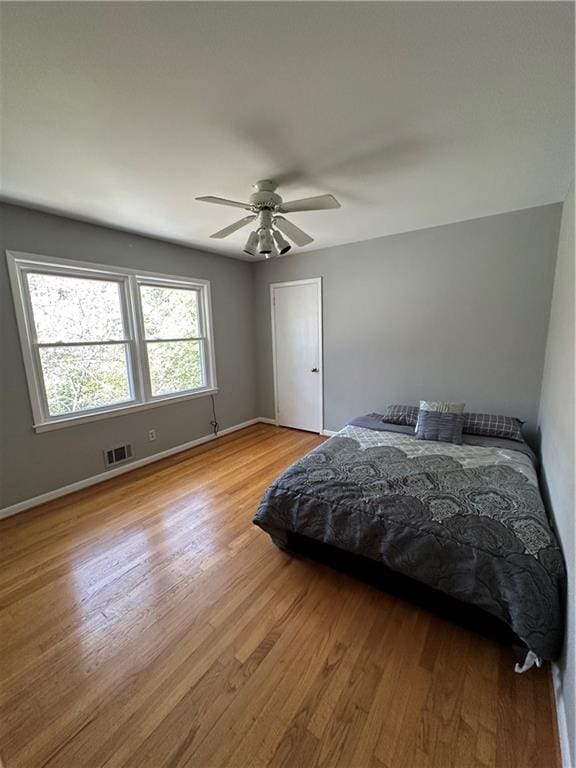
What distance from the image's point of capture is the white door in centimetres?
414

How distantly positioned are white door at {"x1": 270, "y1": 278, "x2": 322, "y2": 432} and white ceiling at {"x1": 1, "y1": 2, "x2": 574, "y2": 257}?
72.5 inches

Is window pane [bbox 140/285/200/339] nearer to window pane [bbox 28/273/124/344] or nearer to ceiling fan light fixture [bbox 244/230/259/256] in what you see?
window pane [bbox 28/273/124/344]

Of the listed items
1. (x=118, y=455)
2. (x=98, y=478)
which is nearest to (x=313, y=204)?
(x=118, y=455)

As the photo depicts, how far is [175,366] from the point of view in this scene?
3795 millimetres

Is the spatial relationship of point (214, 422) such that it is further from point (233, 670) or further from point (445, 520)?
point (445, 520)

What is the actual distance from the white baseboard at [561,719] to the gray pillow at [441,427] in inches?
59.9

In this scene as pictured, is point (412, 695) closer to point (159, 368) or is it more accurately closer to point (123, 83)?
point (123, 83)

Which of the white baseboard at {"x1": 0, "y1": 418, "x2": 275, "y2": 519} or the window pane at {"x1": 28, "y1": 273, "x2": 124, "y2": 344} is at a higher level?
the window pane at {"x1": 28, "y1": 273, "x2": 124, "y2": 344}

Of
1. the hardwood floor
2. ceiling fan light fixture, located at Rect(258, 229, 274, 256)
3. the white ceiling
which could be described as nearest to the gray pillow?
the hardwood floor

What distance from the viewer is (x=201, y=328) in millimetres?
4074

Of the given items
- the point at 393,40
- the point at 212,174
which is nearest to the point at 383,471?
the point at 393,40

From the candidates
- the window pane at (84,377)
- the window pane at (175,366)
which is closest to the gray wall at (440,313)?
the window pane at (175,366)

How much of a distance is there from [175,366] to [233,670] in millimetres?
3098

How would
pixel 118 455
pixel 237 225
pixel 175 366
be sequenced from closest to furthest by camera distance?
pixel 237 225
pixel 118 455
pixel 175 366
